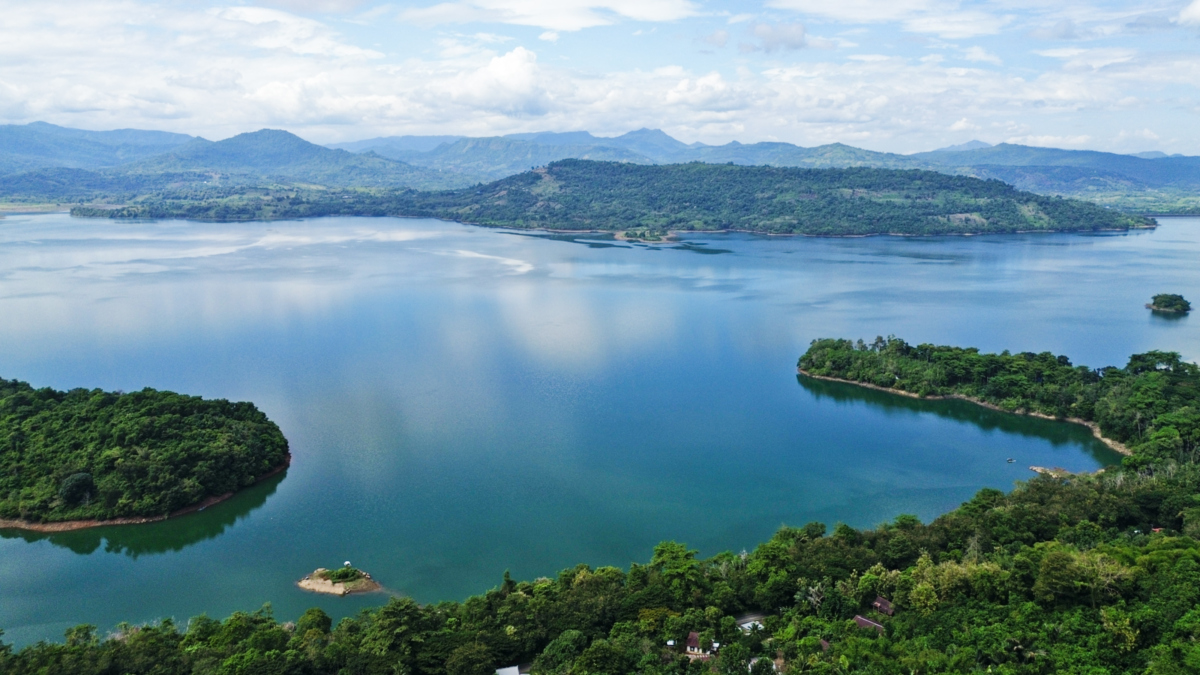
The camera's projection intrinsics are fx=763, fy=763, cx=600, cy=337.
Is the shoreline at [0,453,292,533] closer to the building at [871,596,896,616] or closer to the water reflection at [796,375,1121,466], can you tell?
the building at [871,596,896,616]

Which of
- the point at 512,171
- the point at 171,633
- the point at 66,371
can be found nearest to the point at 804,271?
the point at 66,371

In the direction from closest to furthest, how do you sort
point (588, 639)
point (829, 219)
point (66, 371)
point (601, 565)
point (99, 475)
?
point (588, 639) → point (601, 565) → point (99, 475) → point (66, 371) → point (829, 219)

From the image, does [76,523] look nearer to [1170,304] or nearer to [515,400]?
[515,400]

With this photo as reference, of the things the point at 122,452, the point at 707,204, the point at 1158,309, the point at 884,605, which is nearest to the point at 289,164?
the point at 707,204

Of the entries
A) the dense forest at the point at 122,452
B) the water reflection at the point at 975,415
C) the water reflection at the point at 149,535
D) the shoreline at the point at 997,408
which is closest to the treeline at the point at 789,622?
the water reflection at the point at 149,535

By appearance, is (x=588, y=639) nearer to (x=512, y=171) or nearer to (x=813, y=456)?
(x=813, y=456)

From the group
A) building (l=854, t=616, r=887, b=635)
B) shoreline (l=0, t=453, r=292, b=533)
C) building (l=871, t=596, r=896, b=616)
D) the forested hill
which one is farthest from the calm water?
the forested hill
